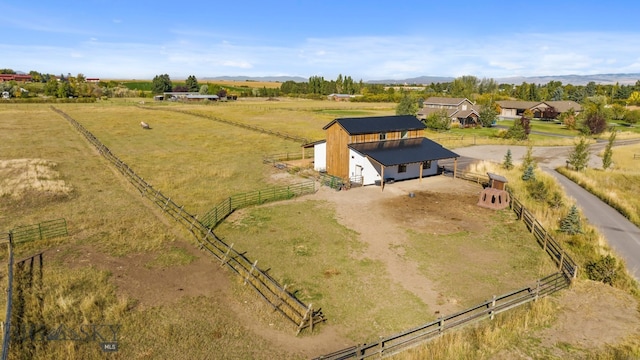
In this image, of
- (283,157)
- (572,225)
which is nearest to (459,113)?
(283,157)

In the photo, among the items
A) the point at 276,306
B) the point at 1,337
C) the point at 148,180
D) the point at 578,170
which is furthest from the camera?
the point at 578,170

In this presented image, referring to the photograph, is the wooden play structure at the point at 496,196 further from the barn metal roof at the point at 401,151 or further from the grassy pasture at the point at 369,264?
the barn metal roof at the point at 401,151

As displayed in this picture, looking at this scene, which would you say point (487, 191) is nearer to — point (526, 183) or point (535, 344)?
point (526, 183)

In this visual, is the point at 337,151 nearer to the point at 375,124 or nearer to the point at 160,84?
the point at 375,124

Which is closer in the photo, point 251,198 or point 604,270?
point 604,270

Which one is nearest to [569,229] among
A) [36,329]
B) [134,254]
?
[134,254]
